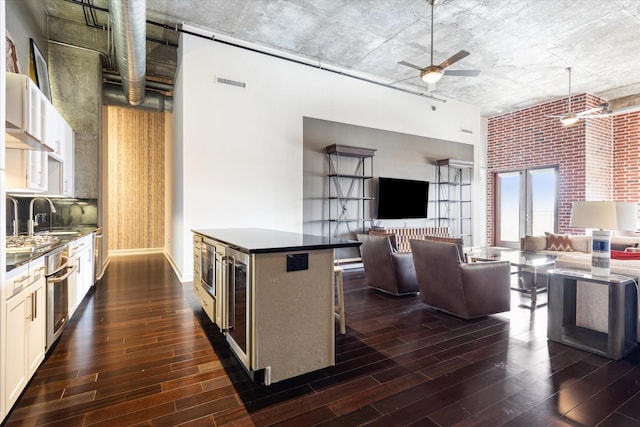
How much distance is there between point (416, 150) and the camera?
302 inches

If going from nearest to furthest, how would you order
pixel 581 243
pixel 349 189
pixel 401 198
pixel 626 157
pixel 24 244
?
pixel 24 244 → pixel 581 243 → pixel 349 189 → pixel 401 198 → pixel 626 157

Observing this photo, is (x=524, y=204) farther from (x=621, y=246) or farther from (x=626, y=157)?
(x=621, y=246)

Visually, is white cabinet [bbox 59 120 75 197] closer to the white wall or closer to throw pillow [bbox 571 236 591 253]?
the white wall

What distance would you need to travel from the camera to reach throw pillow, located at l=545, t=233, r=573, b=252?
569 cm

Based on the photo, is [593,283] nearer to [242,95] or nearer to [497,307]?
[497,307]

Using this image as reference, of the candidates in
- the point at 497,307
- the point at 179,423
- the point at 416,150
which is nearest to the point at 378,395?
the point at 179,423

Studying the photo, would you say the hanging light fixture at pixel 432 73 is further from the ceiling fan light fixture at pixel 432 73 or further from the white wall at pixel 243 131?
the white wall at pixel 243 131

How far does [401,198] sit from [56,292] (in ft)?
19.8

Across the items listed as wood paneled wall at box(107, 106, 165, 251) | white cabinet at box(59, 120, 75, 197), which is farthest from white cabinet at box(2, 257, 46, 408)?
wood paneled wall at box(107, 106, 165, 251)

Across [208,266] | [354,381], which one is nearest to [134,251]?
[208,266]

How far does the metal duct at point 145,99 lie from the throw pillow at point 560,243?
24.7 feet

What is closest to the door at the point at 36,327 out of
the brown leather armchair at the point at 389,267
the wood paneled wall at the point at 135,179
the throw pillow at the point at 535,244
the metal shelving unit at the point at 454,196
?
the brown leather armchair at the point at 389,267

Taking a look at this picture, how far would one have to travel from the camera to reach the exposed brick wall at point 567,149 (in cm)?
743

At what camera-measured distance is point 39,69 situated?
4379mm
